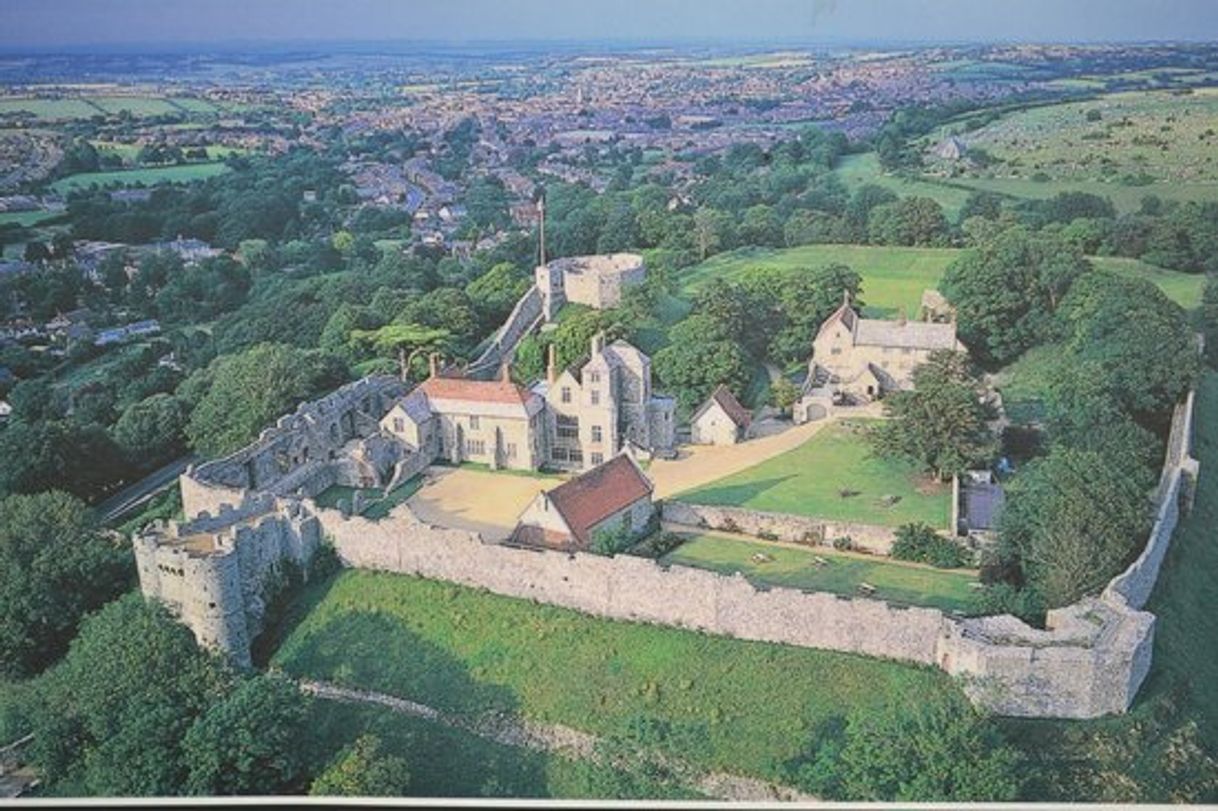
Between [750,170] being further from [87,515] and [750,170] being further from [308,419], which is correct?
[87,515]

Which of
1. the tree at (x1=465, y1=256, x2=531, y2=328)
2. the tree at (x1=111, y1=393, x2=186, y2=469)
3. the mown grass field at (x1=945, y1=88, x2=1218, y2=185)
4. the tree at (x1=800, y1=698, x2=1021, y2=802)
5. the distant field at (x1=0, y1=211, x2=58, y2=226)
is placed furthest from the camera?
the tree at (x1=465, y1=256, x2=531, y2=328)

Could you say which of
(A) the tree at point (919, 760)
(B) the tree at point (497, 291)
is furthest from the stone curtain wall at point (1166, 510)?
(B) the tree at point (497, 291)

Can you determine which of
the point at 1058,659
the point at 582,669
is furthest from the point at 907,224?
the point at 582,669

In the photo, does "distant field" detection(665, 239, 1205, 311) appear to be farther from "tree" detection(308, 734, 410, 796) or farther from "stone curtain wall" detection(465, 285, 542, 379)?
"tree" detection(308, 734, 410, 796)

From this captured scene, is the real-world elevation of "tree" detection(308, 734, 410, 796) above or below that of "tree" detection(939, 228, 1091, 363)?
below

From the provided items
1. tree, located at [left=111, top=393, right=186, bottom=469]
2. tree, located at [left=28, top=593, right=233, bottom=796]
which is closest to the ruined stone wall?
tree, located at [left=28, top=593, right=233, bottom=796]

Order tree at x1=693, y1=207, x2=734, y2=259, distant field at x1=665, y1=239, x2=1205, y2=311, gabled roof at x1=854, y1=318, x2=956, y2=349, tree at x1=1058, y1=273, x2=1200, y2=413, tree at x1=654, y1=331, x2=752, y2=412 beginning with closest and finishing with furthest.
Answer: tree at x1=1058, y1=273, x2=1200, y2=413 → tree at x1=654, y1=331, x2=752, y2=412 → gabled roof at x1=854, y1=318, x2=956, y2=349 → distant field at x1=665, y1=239, x2=1205, y2=311 → tree at x1=693, y1=207, x2=734, y2=259

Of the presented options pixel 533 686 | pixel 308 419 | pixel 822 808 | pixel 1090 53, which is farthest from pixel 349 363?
pixel 822 808
